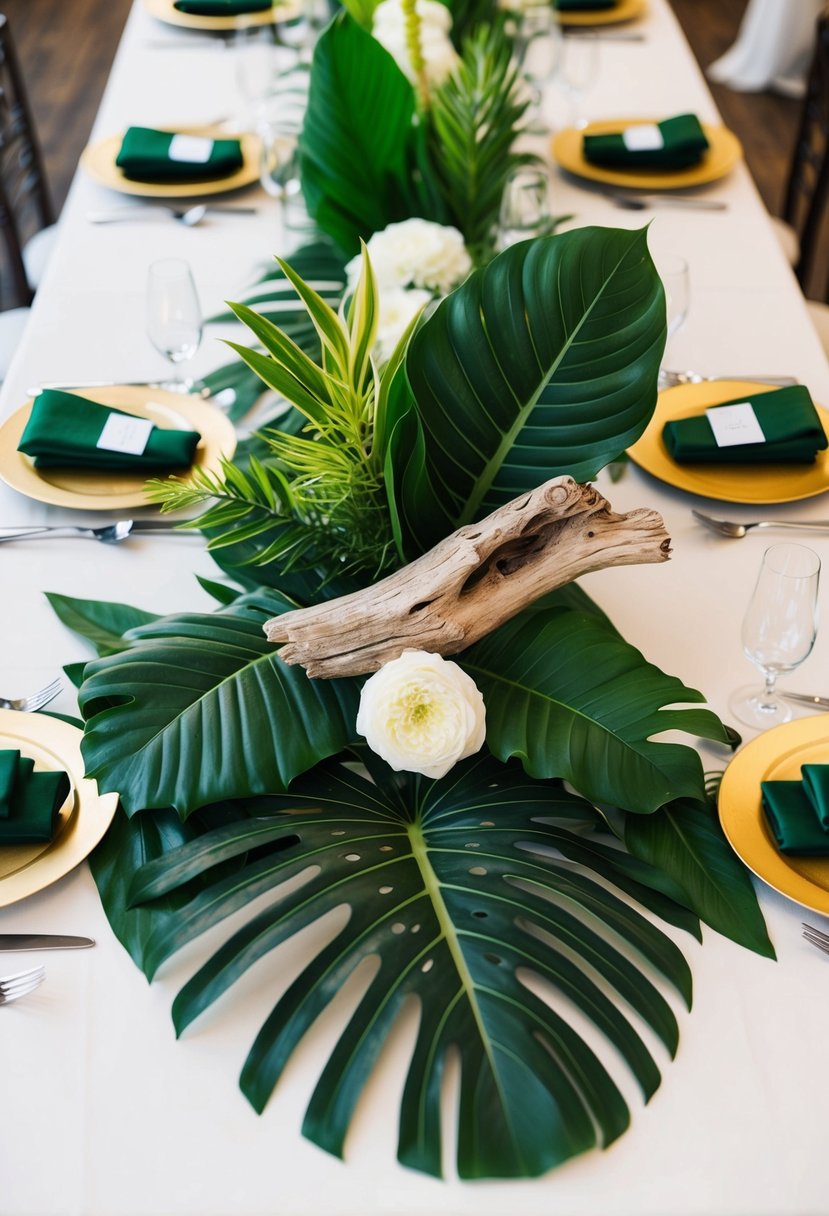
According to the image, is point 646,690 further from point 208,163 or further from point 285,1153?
point 208,163

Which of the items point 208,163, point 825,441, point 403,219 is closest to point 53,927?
point 825,441

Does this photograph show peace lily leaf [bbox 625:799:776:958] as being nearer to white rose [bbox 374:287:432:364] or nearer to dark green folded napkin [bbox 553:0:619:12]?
white rose [bbox 374:287:432:364]

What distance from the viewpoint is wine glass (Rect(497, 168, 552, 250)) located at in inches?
69.9

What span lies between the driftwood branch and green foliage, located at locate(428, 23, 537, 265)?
34.8 inches

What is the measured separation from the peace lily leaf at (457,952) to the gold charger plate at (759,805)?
0.38ft

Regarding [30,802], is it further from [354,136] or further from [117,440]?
[354,136]

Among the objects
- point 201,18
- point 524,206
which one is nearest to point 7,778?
point 524,206

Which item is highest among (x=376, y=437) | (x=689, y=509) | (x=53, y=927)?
(x=376, y=437)

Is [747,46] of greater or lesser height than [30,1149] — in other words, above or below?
below

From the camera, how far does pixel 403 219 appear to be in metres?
1.92

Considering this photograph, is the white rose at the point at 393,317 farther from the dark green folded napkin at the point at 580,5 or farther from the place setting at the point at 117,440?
the dark green folded napkin at the point at 580,5

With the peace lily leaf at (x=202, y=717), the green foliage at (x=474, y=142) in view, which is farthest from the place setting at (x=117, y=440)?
the green foliage at (x=474, y=142)

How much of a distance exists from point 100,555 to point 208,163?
3.45 feet

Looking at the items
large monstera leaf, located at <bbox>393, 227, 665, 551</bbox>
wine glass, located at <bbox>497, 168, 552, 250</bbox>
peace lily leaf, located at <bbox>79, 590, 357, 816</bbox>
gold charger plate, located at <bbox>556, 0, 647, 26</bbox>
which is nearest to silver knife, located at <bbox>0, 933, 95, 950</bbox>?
peace lily leaf, located at <bbox>79, 590, 357, 816</bbox>
